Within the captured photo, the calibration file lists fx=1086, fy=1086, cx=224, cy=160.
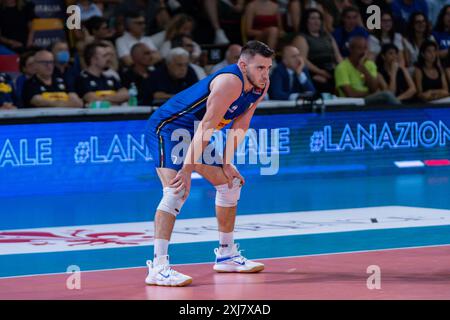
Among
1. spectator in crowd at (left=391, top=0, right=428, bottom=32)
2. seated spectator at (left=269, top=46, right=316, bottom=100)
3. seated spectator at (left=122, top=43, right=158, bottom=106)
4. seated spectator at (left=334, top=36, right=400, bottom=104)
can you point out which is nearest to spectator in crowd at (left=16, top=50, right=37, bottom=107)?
seated spectator at (left=122, top=43, right=158, bottom=106)

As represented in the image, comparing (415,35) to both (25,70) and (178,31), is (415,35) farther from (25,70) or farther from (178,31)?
(25,70)

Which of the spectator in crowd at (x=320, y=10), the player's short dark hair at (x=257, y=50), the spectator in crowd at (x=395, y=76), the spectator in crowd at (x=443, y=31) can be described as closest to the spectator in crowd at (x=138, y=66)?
the spectator in crowd at (x=320, y=10)

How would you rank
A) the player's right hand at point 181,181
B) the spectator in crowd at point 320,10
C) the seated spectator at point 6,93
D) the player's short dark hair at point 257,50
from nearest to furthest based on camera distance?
the player's right hand at point 181,181
the player's short dark hair at point 257,50
the seated spectator at point 6,93
the spectator in crowd at point 320,10

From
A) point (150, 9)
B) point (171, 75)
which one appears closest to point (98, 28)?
point (171, 75)

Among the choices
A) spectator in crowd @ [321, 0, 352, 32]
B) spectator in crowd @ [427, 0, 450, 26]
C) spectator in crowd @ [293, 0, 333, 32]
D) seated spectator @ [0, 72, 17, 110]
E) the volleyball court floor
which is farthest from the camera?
spectator in crowd @ [427, 0, 450, 26]

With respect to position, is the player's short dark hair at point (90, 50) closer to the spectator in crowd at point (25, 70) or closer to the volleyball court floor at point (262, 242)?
the spectator in crowd at point (25, 70)

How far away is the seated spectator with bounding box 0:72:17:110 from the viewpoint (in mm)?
14829

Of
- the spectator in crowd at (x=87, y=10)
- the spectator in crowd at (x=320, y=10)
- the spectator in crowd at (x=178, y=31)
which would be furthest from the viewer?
the spectator in crowd at (x=320, y=10)

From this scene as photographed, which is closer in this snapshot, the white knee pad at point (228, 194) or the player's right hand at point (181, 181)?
the player's right hand at point (181, 181)

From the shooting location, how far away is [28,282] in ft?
27.5

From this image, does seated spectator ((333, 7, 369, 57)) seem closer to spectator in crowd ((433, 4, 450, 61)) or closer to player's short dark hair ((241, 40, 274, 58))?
spectator in crowd ((433, 4, 450, 61))

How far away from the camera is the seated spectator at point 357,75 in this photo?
1745 cm

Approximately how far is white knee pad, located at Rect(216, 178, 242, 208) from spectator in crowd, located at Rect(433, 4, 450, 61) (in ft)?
37.1

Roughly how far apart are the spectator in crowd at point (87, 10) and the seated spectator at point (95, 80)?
4.90 ft
